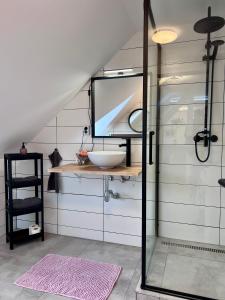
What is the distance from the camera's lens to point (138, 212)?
260 centimetres

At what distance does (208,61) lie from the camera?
2322 millimetres

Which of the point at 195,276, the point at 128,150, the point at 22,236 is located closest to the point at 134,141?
the point at 128,150

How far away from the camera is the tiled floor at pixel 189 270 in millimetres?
1759

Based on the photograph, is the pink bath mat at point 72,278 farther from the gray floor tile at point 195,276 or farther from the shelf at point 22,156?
the shelf at point 22,156

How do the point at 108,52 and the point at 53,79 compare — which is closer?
the point at 53,79

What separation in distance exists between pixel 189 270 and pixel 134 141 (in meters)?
1.31

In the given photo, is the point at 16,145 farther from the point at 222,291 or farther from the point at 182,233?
the point at 222,291

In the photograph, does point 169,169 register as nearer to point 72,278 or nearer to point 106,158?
point 106,158

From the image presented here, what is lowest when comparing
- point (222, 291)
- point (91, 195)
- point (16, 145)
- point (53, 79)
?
point (222, 291)

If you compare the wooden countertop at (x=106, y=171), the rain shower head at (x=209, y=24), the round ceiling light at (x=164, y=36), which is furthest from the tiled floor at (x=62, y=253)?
the rain shower head at (x=209, y=24)

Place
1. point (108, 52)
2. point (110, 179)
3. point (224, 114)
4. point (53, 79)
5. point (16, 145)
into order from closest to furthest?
point (53, 79) < point (224, 114) < point (108, 52) < point (110, 179) < point (16, 145)

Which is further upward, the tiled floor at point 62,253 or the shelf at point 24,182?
the shelf at point 24,182

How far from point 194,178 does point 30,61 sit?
1872 mm

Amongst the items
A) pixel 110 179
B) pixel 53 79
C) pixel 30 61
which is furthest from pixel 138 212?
pixel 30 61
